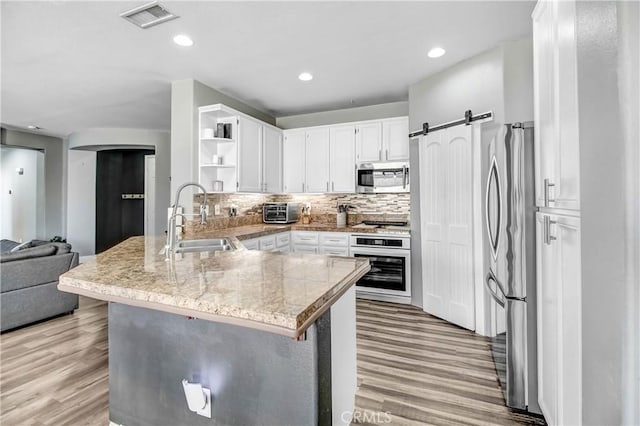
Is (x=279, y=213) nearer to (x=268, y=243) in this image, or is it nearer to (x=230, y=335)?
(x=268, y=243)

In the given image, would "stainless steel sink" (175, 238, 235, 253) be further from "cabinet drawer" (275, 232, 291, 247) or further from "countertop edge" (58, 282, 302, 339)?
"cabinet drawer" (275, 232, 291, 247)

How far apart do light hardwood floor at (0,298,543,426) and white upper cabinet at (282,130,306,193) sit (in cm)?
227

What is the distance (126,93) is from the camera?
3.88 metres

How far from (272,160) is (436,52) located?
250 centimetres

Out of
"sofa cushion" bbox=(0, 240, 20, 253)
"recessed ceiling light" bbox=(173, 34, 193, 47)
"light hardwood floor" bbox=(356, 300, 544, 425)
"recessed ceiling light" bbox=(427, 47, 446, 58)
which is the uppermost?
"recessed ceiling light" bbox=(427, 47, 446, 58)

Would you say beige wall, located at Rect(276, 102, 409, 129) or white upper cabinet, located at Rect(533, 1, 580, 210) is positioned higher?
beige wall, located at Rect(276, 102, 409, 129)

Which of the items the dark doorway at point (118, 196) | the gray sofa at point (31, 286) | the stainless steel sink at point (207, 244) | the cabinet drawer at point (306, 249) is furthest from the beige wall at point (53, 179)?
the stainless steel sink at point (207, 244)

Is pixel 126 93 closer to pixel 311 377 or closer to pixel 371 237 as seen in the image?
pixel 371 237

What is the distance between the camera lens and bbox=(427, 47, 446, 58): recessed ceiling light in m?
2.82

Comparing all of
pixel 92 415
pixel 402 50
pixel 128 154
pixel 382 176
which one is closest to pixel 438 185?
pixel 382 176

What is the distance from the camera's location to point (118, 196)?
7461 millimetres

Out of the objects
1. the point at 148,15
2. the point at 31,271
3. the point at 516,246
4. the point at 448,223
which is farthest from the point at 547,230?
the point at 31,271

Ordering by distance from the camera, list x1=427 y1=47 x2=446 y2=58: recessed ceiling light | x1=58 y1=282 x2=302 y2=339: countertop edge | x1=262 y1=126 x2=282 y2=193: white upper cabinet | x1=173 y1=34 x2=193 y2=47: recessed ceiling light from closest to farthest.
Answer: x1=58 y1=282 x2=302 y2=339: countertop edge, x1=173 y1=34 x2=193 y2=47: recessed ceiling light, x1=427 y1=47 x2=446 y2=58: recessed ceiling light, x1=262 y1=126 x2=282 y2=193: white upper cabinet

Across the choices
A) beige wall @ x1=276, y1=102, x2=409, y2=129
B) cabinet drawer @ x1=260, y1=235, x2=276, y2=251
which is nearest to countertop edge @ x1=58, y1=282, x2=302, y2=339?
cabinet drawer @ x1=260, y1=235, x2=276, y2=251
